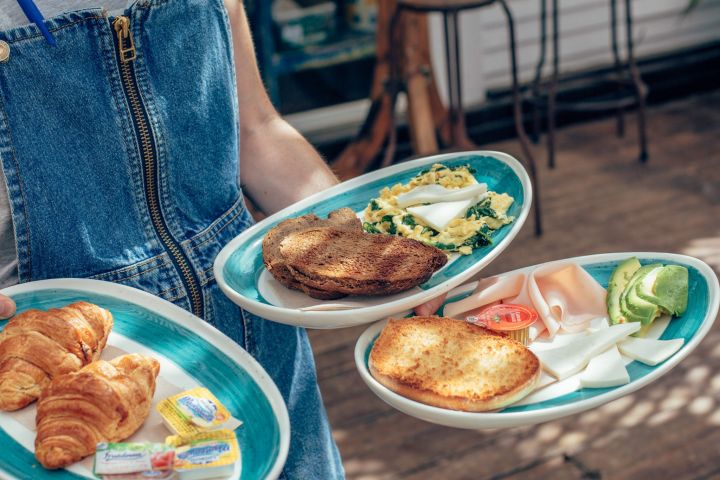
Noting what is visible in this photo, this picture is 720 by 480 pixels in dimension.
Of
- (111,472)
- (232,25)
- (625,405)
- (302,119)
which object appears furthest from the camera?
(302,119)

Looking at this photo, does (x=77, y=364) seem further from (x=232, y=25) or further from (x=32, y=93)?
(x=232, y=25)

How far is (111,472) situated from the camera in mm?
937

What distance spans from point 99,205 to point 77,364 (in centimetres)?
24

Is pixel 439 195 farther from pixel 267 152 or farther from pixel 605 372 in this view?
pixel 605 372

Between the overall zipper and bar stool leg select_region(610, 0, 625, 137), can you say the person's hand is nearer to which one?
the overall zipper

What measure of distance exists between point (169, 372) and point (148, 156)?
334mm

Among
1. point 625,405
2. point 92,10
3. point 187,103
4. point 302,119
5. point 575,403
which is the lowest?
point 625,405

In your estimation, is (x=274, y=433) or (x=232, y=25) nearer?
(x=274, y=433)

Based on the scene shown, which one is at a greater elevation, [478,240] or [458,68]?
[478,240]

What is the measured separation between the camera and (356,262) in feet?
4.29

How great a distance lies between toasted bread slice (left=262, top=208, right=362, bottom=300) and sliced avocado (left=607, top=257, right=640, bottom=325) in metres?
0.40

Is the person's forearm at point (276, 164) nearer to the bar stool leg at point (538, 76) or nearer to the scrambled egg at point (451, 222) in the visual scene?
the scrambled egg at point (451, 222)

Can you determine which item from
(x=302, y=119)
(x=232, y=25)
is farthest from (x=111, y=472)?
(x=302, y=119)

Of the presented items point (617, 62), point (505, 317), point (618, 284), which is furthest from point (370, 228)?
point (617, 62)
